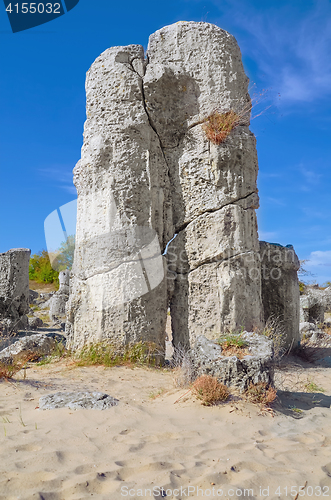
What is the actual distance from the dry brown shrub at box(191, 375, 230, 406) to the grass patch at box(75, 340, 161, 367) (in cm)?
188

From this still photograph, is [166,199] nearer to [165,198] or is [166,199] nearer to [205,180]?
[165,198]

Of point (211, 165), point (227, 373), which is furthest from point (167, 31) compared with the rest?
point (227, 373)

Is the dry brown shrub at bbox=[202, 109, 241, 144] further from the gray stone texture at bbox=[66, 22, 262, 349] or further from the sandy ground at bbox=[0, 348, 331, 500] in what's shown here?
the sandy ground at bbox=[0, 348, 331, 500]

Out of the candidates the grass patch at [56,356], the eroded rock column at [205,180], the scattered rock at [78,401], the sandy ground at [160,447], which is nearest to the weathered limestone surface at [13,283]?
the grass patch at [56,356]

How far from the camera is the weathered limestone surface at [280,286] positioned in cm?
720

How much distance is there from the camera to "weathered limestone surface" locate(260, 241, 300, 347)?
7.20 m

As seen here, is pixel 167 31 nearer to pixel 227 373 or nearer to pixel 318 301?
pixel 227 373

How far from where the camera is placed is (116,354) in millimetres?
5785

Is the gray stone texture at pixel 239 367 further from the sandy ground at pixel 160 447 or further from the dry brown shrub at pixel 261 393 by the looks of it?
the sandy ground at pixel 160 447

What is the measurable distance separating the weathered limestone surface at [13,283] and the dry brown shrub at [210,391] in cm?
889

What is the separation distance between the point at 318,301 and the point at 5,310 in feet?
32.4

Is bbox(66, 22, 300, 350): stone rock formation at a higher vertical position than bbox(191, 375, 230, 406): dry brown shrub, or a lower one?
higher

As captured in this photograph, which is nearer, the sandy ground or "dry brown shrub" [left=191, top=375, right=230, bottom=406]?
the sandy ground

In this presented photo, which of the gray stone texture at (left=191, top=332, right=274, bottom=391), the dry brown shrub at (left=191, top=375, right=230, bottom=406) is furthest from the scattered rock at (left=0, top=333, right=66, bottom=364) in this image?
the dry brown shrub at (left=191, top=375, right=230, bottom=406)
